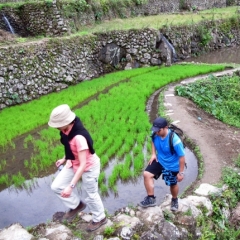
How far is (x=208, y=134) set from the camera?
8281mm

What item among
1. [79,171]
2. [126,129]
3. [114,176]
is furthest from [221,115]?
[79,171]

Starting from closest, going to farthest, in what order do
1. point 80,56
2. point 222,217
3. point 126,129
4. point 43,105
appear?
point 222,217 < point 126,129 < point 43,105 < point 80,56

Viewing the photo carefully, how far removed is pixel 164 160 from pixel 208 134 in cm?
419

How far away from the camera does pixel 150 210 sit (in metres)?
4.64

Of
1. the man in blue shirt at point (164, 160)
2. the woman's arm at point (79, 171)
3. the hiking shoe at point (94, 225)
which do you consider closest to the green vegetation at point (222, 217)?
the man in blue shirt at point (164, 160)

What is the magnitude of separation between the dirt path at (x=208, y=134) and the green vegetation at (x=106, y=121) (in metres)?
1.01

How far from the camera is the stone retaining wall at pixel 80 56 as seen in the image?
12094mm

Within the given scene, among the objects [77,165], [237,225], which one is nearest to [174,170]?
[77,165]

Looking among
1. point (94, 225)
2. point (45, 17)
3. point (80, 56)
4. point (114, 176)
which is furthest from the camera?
point (45, 17)

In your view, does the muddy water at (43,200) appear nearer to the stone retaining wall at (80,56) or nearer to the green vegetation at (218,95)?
the green vegetation at (218,95)

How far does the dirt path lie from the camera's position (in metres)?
6.68

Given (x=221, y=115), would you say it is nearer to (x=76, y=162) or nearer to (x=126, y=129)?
(x=126, y=129)

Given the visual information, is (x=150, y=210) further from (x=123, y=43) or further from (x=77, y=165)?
(x=123, y=43)

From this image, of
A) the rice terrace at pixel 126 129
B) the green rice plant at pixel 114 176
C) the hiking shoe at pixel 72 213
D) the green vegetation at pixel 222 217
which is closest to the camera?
the hiking shoe at pixel 72 213
